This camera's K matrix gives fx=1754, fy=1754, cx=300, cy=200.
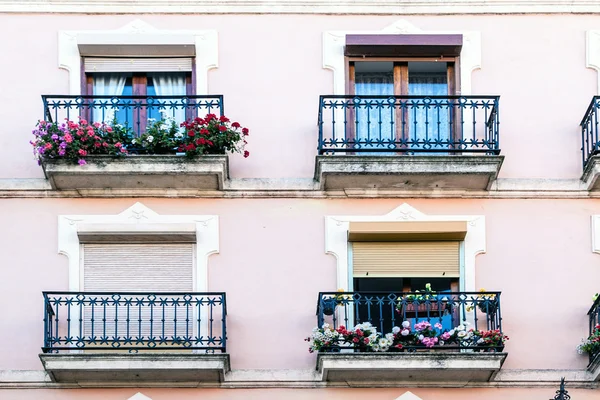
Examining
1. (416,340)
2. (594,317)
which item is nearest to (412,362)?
(416,340)

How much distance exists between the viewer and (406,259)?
69.5 feet

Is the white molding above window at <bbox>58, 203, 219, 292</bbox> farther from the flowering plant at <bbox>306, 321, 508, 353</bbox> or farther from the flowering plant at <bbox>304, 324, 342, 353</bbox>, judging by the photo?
the flowering plant at <bbox>306, 321, 508, 353</bbox>

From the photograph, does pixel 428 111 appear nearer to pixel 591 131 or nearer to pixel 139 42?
pixel 591 131

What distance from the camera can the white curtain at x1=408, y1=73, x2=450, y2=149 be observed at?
838 inches

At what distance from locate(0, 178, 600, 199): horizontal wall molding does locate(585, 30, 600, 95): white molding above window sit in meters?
1.44

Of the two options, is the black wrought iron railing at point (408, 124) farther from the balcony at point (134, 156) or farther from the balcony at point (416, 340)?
the balcony at point (416, 340)

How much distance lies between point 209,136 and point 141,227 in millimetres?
1380

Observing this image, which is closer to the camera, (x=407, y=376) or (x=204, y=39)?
(x=407, y=376)

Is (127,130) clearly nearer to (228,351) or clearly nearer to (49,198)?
(49,198)

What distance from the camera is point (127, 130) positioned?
68.9 feet

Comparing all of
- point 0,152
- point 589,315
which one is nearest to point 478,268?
point 589,315

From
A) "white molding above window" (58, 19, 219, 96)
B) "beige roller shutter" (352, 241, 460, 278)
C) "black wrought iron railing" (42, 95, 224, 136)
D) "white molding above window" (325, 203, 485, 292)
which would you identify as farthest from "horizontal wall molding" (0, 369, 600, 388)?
"white molding above window" (58, 19, 219, 96)

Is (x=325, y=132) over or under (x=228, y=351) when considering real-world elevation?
over

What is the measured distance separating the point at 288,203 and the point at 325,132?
998mm
